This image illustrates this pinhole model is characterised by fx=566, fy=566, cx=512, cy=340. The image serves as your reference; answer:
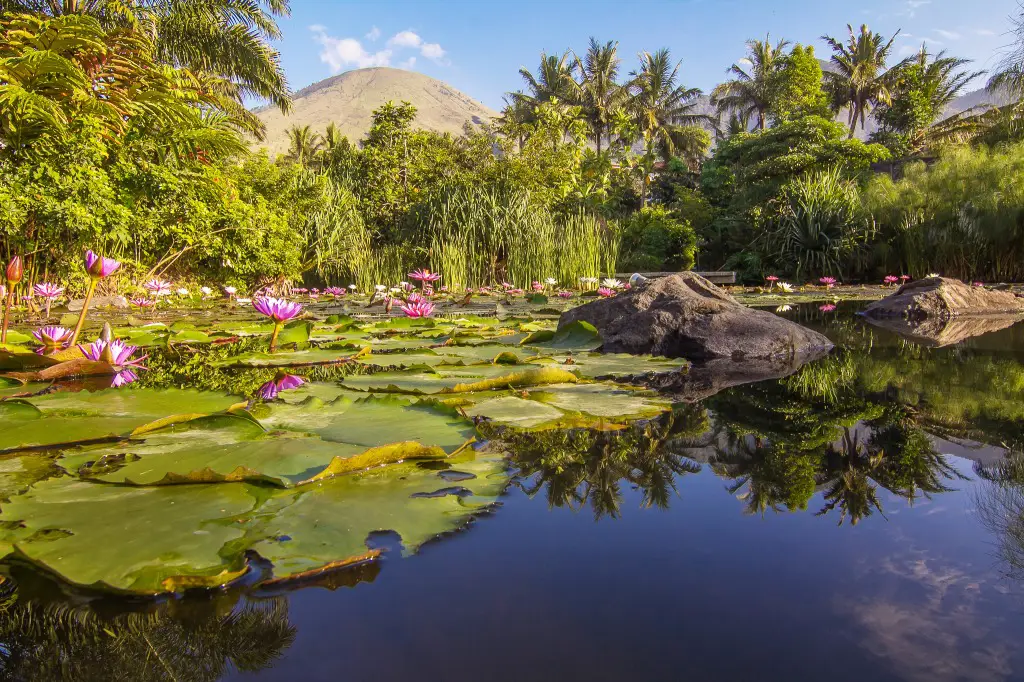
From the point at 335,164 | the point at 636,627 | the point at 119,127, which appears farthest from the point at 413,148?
the point at 636,627

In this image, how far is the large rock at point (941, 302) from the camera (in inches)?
180

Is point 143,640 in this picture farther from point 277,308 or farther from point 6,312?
point 6,312

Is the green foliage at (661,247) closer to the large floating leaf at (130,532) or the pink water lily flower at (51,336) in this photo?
the pink water lily flower at (51,336)

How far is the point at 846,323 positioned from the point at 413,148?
33.6 feet

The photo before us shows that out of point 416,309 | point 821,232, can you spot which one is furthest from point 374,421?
point 821,232

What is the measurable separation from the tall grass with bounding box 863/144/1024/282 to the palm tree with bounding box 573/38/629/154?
19.8m

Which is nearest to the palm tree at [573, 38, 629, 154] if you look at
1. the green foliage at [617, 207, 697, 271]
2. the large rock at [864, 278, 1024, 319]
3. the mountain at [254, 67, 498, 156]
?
the green foliage at [617, 207, 697, 271]

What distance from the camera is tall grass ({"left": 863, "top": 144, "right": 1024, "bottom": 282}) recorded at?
909cm

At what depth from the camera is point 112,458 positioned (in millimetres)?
1113

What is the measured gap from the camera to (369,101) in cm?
15150

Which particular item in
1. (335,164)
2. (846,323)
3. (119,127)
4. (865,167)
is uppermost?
(865,167)

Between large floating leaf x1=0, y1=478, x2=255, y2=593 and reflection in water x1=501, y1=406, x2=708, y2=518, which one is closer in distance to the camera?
large floating leaf x1=0, y1=478, x2=255, y2=593

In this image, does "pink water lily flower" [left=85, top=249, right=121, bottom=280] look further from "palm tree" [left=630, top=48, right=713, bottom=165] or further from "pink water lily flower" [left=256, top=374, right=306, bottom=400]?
"palm tree" [left=630, top=48, right=713, bottom=165]

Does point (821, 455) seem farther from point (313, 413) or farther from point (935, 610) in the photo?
point (313, 413)
